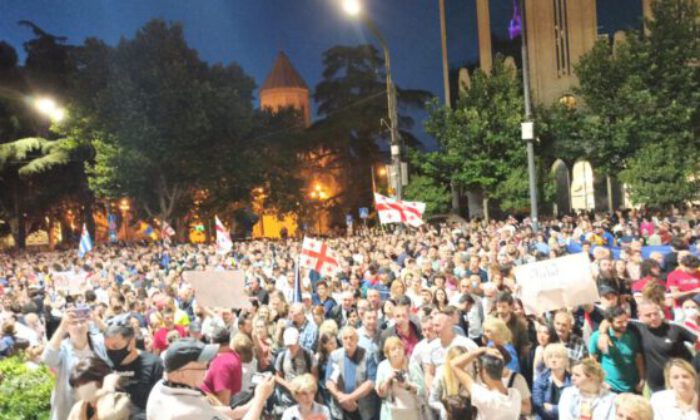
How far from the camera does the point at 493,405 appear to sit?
4.80 metres

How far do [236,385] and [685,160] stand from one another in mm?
28024

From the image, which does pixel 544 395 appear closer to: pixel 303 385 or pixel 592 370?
pixel 592 370

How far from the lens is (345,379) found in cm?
652

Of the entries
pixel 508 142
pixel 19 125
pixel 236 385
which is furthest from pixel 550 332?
pixel 19 125

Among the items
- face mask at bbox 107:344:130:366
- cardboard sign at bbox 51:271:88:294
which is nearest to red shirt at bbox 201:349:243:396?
face mask at bbox 107:344:130:366

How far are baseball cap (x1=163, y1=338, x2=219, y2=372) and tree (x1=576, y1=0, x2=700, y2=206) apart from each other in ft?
89.8

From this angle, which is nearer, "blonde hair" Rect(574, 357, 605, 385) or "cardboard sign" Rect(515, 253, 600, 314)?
"blonde hair" Rect(574, 357, 605, 385)

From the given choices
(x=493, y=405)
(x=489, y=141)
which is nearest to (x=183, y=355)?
(x=493, y=405)

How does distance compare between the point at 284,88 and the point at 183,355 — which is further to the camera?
the point at 284,88

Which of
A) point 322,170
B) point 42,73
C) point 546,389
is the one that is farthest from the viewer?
point 322,170

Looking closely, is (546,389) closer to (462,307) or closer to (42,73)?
(462,307)

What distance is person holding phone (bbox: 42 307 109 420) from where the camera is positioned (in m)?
5.47

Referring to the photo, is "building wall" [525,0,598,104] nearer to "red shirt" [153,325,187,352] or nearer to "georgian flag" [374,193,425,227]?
"georgian flag" [374,193,425,227]

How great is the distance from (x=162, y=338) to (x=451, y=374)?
14.2 feet
